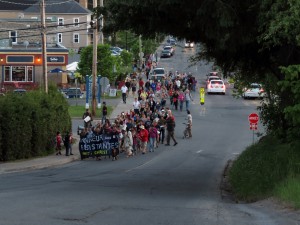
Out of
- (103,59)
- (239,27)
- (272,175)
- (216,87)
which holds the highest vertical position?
(103,59)

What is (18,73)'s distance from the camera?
241ft

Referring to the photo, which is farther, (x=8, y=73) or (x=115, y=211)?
(x=8, y=73)

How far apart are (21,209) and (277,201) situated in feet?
18.3

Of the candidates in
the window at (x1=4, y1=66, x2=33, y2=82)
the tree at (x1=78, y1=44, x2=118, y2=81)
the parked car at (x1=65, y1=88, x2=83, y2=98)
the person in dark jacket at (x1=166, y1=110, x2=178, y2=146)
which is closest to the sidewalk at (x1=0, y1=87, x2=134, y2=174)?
the person in dark jacket at (x1=166, y1=110, x2=178, y2=146)

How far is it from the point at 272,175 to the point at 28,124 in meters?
17.4

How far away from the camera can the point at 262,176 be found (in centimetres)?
1906

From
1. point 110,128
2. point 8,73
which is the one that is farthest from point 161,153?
point 8,73

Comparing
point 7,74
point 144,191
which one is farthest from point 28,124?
point 7,74

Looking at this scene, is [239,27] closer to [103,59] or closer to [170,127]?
[170,127]

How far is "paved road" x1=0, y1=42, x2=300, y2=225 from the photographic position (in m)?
14.4

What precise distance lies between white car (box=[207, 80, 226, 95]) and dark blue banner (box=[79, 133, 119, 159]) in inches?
1381

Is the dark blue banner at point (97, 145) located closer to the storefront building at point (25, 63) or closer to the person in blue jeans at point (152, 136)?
the person in blue jeans at point (152, 136)

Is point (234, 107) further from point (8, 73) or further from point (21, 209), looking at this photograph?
point (21, 209)

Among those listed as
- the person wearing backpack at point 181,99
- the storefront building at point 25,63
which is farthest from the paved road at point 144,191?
the storefront building at point 25,63
